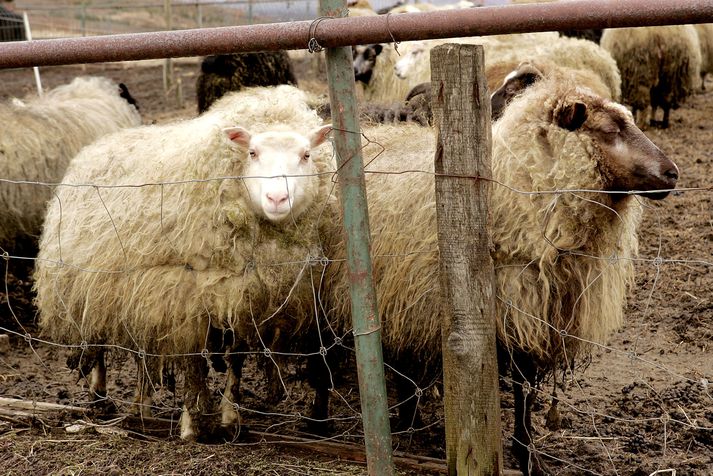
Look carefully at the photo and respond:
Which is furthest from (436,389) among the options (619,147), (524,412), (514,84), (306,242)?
(514,84)

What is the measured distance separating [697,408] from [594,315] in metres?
1.17

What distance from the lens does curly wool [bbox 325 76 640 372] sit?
3.69 metres

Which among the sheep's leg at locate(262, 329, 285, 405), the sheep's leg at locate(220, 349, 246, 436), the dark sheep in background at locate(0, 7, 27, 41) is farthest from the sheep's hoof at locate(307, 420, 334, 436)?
the dark sheep in background at locate(0, 7, 27, 41)

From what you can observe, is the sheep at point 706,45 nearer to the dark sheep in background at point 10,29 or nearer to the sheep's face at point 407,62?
the sheep's face at point 407,62

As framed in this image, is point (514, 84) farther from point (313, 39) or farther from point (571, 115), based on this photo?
point (313, 39)

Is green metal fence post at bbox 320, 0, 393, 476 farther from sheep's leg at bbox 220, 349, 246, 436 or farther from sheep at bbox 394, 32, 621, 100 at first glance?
sheep at bbox 394, 32, 621, 100

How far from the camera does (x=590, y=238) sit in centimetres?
372

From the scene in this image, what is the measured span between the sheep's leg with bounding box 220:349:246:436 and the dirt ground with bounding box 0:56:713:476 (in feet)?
0.42

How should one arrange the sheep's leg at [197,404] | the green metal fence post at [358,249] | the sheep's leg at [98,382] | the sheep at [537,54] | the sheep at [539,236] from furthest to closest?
the sheep at [537,54] → the sheep's leg at [98,382] → the sheep's leg at [197,404] → the sheep at [539,236] → the green metal fence post at [358,249]

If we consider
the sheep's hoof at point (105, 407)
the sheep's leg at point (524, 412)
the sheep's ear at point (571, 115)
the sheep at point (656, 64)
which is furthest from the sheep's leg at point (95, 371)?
the sheep at point (656, 64)

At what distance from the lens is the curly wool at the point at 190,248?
4.09 metres

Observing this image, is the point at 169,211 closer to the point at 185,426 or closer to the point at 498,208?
the point at 185,426

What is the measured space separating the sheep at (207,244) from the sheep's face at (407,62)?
4.90 metres

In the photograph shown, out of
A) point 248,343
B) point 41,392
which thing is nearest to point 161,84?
point 41,392
